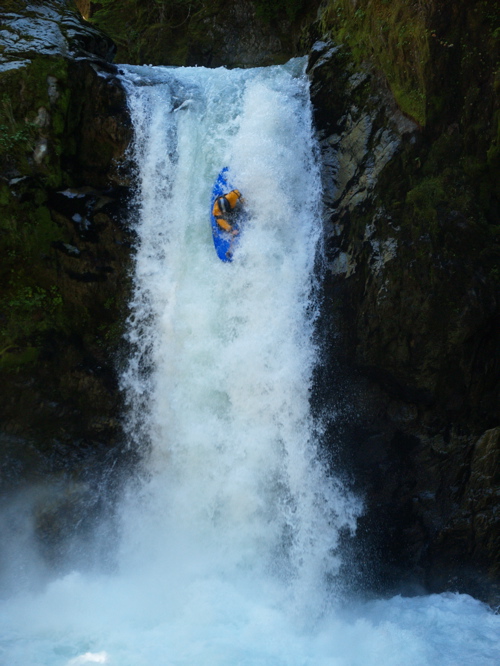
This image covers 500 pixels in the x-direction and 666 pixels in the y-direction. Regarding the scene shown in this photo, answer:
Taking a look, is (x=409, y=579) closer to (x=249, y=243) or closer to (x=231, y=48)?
(x=249, y=243)

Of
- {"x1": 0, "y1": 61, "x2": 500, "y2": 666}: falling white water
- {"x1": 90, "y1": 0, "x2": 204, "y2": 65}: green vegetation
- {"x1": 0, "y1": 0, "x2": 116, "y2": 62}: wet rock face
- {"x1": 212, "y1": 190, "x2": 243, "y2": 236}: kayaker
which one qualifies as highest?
{"x1": 90, "y1": 0, "x2": 204, "y2": 65}: green vegetation

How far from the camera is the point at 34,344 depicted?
6.21 metres

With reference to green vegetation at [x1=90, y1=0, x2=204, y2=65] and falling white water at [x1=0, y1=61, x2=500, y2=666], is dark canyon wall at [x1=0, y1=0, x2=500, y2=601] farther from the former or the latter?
green vegetation at [x1=90, y1=0, x2=204, y2=65]

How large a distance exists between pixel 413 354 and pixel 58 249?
4240mm

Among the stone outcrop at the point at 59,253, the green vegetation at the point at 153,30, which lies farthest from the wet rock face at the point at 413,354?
the green vegetation at the point at 153,30

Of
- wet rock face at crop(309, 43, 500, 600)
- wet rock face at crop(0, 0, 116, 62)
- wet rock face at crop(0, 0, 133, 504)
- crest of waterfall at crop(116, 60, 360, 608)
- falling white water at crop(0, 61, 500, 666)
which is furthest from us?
wet rock face at crop(0, 0, 116, 62)

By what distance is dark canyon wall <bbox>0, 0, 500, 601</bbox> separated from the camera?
18.3 feet

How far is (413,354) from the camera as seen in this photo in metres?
5.72

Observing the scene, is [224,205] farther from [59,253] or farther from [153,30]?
[153,30]

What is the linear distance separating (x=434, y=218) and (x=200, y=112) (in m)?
3.49

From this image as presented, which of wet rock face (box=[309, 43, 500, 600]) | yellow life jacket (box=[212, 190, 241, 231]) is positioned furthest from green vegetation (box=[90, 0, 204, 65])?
wet rock face (box=[309, 43, 500, 600])

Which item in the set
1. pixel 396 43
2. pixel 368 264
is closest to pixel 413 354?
pixel 368 264

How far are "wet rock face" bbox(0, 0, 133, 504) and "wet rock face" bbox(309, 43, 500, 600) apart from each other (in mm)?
2694

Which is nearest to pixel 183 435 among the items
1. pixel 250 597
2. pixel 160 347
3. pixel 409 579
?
Answer: pixel 160 347
